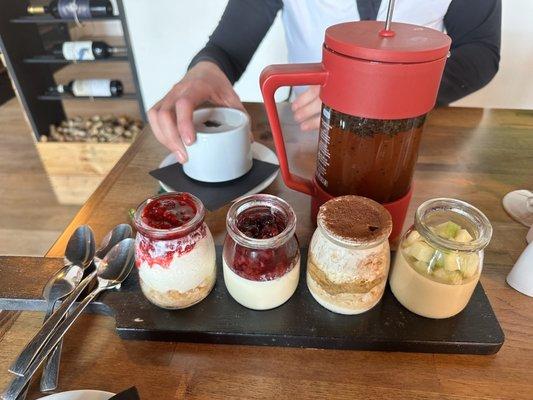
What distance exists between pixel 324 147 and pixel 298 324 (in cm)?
23

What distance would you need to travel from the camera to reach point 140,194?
0.69m

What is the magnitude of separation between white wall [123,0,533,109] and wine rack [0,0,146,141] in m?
0.16

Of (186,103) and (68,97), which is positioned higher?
(186,103)

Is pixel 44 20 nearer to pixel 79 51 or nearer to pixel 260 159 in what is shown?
pixel 79 51

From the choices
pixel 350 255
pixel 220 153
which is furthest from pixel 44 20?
pixel 350 255

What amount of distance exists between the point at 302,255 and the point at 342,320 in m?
0.11

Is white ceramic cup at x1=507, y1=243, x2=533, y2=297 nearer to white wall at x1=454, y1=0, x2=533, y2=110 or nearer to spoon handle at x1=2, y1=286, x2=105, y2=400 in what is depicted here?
spoon handle at x1=2, y1=286, x2=105, y2=400

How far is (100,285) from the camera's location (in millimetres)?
488

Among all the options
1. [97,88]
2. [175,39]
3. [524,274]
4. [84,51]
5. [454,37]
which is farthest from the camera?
[175,39]

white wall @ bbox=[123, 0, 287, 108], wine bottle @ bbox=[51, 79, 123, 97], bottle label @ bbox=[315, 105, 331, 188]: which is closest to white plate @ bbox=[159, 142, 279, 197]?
bottle label @ bbox=[315, 105, 331, 188]

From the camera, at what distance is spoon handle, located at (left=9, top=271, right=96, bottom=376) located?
39 cm

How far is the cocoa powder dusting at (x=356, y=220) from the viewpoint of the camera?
41 centimetres

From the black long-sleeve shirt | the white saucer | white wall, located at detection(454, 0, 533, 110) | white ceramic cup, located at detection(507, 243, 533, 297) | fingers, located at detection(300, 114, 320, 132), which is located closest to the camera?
white ceramic cup, located at detection(507, 243, 533, 297)

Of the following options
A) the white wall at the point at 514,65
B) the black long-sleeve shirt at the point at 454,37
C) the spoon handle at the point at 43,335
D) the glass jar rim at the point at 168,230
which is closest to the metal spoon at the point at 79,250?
the spoon handle at the point at 43,335
